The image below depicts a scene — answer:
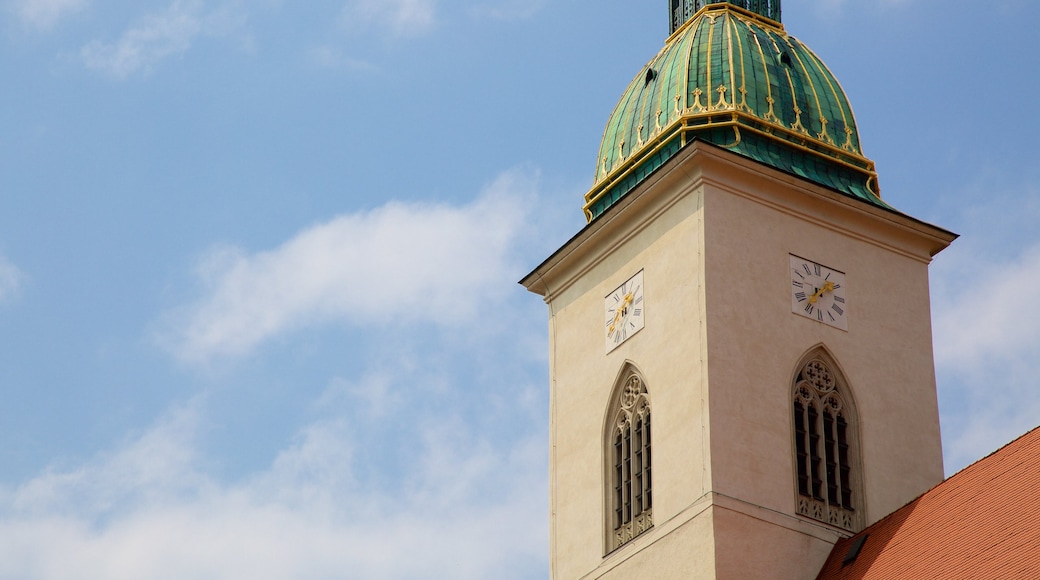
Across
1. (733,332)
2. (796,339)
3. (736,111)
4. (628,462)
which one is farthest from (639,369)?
(736,111)

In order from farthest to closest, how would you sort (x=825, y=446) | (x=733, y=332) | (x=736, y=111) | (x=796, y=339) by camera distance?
(x=736, y=111)
(x=796, y=339)
(x=825, y=446)
(x=733, y=332)

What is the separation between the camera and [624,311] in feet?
127

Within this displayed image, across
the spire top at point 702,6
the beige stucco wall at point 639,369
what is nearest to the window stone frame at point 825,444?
the beige stucco wall at point 639,369

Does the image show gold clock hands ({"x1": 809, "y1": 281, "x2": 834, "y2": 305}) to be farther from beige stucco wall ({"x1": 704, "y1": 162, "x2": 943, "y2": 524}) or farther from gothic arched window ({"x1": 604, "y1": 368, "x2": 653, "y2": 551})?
gothic arched window ({"x1": 604, "y1": 368, "x2": 653, "y2": 551})

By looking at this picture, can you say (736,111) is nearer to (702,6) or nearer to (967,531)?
(702,6)

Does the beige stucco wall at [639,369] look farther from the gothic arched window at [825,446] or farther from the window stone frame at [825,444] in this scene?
the gothic arched window at [825,446]

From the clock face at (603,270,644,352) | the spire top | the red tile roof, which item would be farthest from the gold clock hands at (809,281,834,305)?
the spire top

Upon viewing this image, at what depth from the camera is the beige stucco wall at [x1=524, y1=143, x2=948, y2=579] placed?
3538cm

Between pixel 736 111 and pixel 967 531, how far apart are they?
9.61m

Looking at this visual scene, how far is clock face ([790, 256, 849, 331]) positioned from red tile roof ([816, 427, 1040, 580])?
3.98 m

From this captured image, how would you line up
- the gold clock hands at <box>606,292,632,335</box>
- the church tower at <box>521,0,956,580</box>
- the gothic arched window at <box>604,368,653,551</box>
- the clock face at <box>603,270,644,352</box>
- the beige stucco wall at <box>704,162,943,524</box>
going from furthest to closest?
the gold clock hands at <box>606,292,632,335</box> < the clock face at <box>603,270,644,352</box> < the gothic arched window at <box>604,368,653,551</box> < the beige stucco wall at <box>704,162,943,524</box> < the church tower at <box>521,0,956,580</box>

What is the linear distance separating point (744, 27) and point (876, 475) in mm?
8881

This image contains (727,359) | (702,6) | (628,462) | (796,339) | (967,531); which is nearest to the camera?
(967,531)

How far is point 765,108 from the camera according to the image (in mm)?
39438
